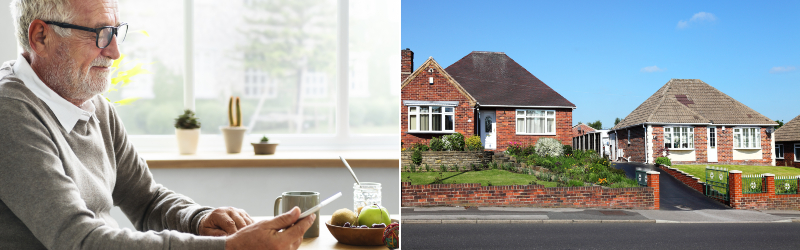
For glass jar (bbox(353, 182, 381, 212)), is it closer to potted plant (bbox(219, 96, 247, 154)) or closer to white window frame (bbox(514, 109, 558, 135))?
white window frame (bbox(514, 109, 558, 135))

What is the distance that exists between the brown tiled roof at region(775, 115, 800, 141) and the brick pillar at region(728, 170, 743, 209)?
0.56 ft

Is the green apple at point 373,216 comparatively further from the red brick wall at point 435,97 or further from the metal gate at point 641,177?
the metal gate at point 641,177

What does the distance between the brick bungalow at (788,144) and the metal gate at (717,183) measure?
0.53 ft

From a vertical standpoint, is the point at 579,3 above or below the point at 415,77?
above

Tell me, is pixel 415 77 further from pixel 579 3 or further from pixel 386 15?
pixel 386 15

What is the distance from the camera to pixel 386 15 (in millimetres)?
3283

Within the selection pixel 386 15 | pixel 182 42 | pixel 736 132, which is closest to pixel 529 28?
pixel 736 132

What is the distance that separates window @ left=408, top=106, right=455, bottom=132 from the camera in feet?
5.34

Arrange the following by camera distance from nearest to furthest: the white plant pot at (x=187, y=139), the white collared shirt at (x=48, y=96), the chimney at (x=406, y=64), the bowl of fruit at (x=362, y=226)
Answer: the white collared shirt at (x=48, y=96) < the bowl of fruit at (x=362, y=226) < the chimney at (x=406, y=64) < the white plant pot at (x=187, y=139)

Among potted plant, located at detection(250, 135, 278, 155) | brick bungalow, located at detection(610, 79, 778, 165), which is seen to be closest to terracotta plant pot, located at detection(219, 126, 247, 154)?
potted plant, located at detection(250, 135, 278, 155)

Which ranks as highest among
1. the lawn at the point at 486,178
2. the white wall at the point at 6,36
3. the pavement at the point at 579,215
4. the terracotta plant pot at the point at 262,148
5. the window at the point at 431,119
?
the white wall at the point at 6,36

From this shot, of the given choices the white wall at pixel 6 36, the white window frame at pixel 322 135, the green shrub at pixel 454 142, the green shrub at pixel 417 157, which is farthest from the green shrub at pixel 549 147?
the white wall at pixel 6 36

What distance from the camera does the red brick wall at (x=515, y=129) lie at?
161 centimetres

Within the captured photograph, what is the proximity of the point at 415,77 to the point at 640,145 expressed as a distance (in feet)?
2.46
